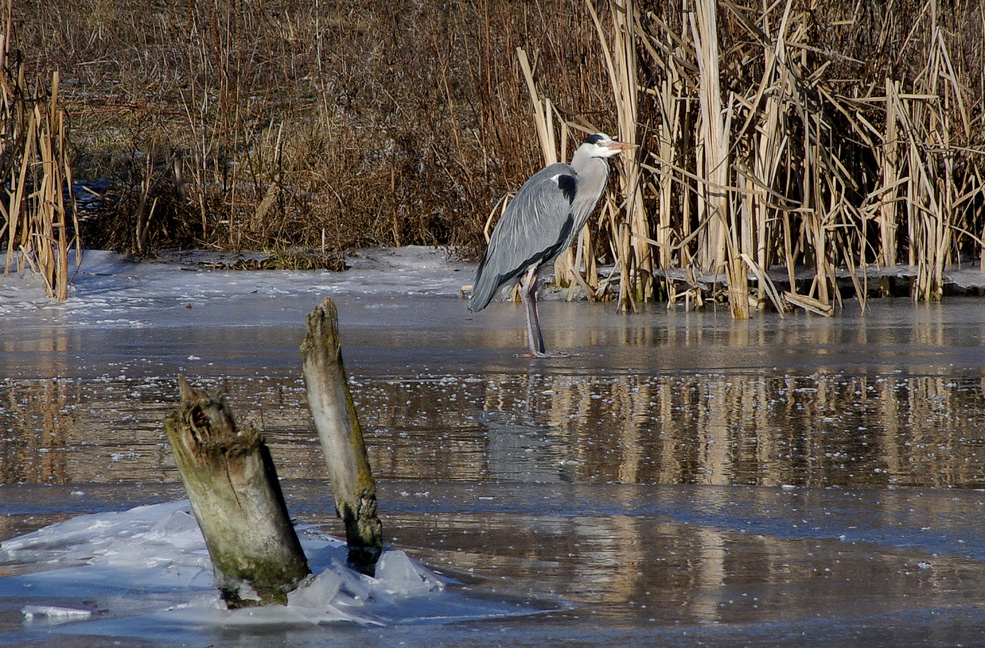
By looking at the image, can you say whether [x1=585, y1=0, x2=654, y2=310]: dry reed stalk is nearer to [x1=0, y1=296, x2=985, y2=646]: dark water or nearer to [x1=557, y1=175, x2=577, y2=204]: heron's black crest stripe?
[x1=557, y1=175, x2=577, y2=204]: heron's black crest stripe

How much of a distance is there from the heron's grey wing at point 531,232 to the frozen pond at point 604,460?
0.36 metres

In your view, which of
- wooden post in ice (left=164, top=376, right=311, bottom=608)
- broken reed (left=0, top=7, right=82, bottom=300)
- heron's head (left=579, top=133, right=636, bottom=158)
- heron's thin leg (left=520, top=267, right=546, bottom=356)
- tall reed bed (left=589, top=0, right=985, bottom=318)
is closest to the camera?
wooden post in ice (left=164, top=376, right=311, bottom=608)

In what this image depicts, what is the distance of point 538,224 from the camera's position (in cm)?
799

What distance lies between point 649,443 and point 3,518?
6.97ft

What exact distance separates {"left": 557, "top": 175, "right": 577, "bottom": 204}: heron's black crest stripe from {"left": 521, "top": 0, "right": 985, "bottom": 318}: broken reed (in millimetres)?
919

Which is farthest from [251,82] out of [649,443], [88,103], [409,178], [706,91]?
[649,443]

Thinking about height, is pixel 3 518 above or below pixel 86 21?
below

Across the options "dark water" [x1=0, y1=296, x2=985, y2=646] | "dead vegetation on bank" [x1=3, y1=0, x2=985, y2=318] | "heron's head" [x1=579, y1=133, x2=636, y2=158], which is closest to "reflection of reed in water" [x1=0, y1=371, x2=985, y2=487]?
"dark water" [x1=0, y1=296, x2=985, y2=646]

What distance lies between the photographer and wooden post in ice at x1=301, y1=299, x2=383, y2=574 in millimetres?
2629

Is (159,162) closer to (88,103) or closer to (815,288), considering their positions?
(88,103)

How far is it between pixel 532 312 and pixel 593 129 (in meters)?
2.36

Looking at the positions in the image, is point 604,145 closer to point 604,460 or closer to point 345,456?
point 604,460

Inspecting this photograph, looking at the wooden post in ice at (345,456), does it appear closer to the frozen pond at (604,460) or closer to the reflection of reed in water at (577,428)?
the frozen pond at (604,460)

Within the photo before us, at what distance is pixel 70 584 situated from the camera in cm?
260
